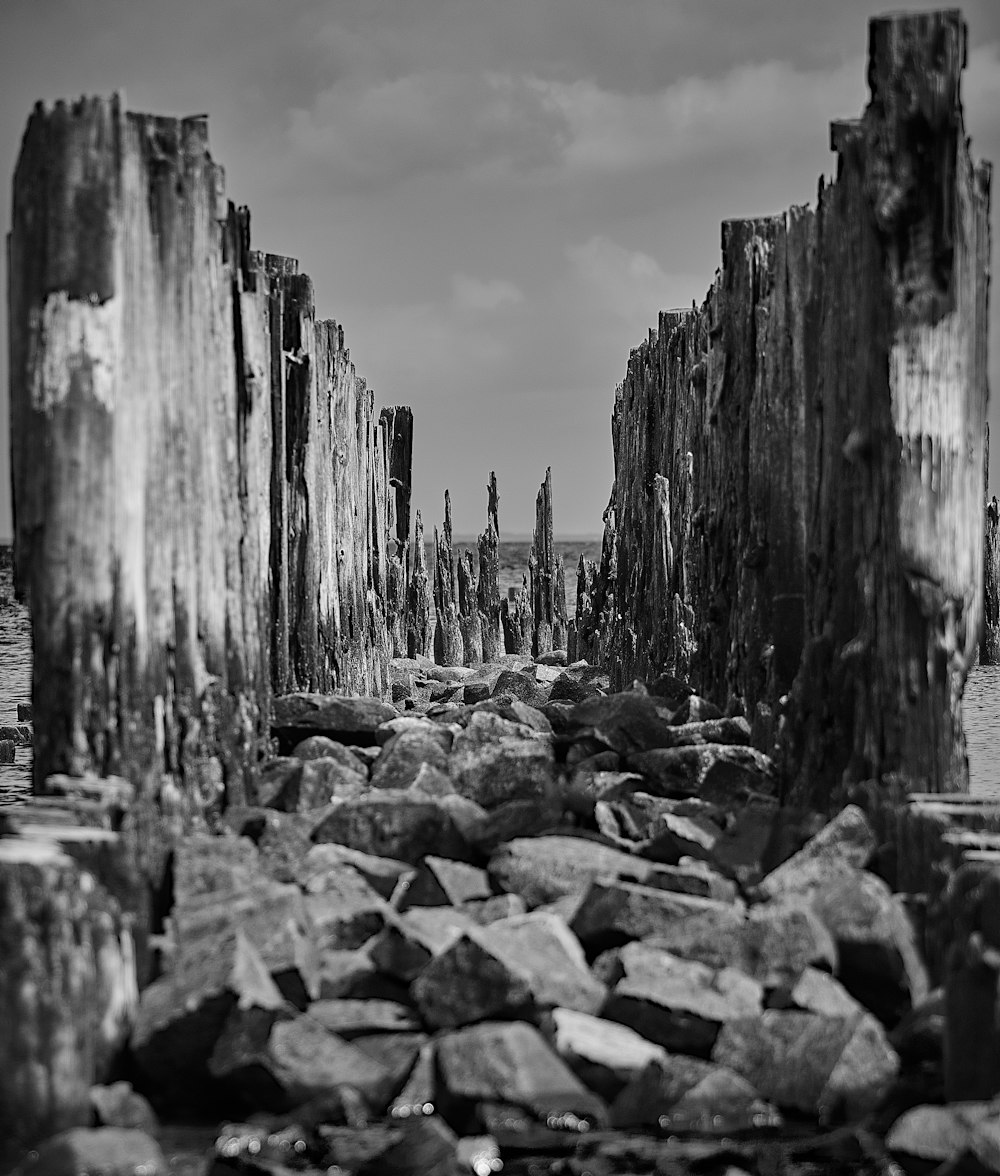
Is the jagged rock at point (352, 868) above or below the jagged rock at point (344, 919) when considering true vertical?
above

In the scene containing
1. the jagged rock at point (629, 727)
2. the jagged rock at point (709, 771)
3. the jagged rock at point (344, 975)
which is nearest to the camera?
the jagged rock at point (344, 975)

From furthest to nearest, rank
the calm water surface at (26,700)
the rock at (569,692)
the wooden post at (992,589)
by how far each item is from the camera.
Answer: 1. the wooden post at (992,589)
2. the rock at (569,692)
3. the calm water surface at (26,700)

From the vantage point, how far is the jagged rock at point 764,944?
4.57 meters

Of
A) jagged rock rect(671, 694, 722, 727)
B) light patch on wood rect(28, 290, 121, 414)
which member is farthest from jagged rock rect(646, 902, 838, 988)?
jagged rock rect(671, 694, 722, 727)

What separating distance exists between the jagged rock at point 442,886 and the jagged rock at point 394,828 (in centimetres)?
34

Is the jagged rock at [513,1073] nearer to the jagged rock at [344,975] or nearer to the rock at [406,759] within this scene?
the jagged rock at [344,975]

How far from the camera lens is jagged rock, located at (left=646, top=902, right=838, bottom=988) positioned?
4566 millimetres

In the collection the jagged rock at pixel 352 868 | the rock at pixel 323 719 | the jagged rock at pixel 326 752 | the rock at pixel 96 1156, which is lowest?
the rock at pixel 96 1156

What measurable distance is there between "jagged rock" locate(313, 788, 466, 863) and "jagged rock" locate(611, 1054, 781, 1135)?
184cm

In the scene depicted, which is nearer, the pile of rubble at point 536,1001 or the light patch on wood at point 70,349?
the pile of rubble at point 536,1001

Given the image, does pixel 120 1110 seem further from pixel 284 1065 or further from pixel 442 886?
pixel 442 886

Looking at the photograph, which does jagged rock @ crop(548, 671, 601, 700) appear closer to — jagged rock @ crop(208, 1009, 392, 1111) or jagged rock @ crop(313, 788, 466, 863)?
jagged rock @ crop(313, 788, 466, 863)

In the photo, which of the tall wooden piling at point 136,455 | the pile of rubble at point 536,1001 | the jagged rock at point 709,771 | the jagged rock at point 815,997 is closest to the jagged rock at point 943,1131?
the pile of rubble at point 536,1001

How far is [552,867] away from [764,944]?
100 centimetres
